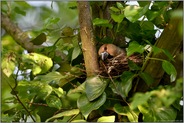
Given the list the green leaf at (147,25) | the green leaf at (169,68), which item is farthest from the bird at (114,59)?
the green leaf at (169,68)

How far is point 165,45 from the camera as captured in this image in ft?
4.01

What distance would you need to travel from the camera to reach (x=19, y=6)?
2.02 m

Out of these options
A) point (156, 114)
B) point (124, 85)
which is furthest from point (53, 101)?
point (156, 114)

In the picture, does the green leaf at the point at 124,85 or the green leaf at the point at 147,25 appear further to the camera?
the green leaf at the point at 147,25

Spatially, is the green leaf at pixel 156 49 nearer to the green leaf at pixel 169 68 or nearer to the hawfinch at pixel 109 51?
the green leaf at pixel 169 68

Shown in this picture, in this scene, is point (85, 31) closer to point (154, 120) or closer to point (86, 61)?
point (86, 61)

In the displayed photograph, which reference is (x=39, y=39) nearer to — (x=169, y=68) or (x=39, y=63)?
(x=39, y=63)

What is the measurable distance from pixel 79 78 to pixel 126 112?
0.79 ft

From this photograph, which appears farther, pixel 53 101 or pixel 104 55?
pixel 104 55

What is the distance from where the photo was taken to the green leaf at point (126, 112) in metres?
1.30

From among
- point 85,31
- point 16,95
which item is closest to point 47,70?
point 16,95

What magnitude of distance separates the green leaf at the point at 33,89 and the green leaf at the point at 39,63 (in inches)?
2.1

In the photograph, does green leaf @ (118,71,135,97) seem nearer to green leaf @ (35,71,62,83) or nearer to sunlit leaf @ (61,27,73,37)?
green leaf @ (35,71,62,83)

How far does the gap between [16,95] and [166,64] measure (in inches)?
21.7
